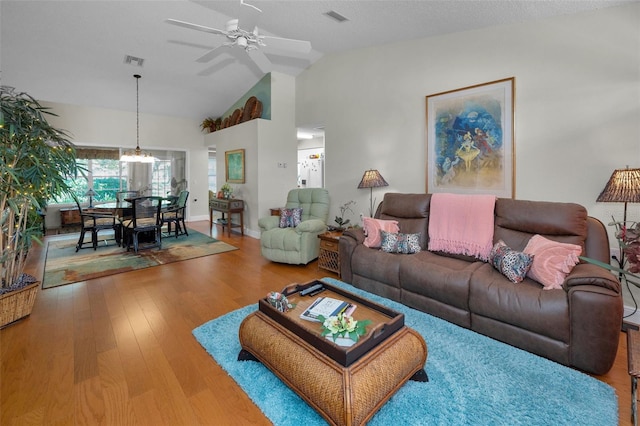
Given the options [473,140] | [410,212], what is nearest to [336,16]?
[473,140]

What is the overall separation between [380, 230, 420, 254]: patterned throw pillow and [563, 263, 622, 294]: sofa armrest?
50.6 inches

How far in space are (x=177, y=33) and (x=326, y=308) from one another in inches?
177

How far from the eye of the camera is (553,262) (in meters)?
2.13

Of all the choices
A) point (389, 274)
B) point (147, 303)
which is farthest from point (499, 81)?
point (147, 303)

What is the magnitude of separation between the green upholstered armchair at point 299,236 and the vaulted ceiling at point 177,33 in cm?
227

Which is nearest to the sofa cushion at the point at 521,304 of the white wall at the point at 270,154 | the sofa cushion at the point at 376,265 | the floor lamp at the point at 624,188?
the sofa cushion at the point at 376,265

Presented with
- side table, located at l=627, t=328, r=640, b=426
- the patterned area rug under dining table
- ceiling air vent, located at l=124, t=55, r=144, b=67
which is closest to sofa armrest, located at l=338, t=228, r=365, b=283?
side table, located at l=627, t=328, r=640, b=426

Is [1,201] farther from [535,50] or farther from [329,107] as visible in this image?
[535,50]

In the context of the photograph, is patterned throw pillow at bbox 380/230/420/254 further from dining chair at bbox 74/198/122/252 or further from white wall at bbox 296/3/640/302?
dining chair at bbox 74/198/122/252

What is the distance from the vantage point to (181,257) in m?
4.51

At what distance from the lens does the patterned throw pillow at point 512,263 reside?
2213 mm

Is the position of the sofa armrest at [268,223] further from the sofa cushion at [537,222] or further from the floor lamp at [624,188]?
the floor lamp at [624,188]

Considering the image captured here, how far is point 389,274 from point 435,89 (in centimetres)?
234

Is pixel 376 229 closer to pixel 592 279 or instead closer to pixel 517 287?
pixel 517 287
